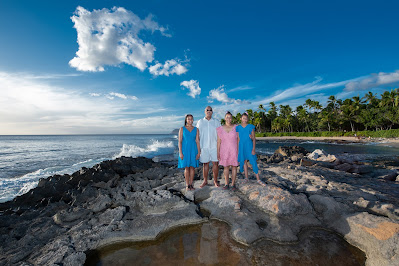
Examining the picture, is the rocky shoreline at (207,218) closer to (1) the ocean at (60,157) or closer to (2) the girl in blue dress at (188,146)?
(2) the girl in blue dress at (188,146)

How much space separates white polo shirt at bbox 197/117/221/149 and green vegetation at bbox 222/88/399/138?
5508cm

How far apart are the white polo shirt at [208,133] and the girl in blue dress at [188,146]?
0.17 meters

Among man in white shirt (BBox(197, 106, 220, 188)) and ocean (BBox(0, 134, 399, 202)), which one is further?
ocean (BBox(0, 134, 399, 202))

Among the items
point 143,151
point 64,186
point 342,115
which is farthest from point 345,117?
point 64,186

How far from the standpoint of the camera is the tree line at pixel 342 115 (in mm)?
48000

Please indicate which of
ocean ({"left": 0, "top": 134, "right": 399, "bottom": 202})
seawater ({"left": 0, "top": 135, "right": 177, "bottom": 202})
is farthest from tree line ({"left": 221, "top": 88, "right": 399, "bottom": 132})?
seawater ({"left": 0, "top": 135, "right": 177, "bottom": 202})

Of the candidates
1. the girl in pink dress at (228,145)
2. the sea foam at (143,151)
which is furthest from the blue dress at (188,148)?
the sea foam at (143,151)

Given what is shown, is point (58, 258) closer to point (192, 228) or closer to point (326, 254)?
point (192, 228)

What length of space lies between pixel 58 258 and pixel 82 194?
380 centimetres

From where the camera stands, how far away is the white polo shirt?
536cm

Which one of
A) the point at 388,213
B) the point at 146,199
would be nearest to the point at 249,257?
the point at 146,199

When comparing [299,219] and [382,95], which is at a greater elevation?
[382,95]

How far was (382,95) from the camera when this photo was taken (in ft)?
166

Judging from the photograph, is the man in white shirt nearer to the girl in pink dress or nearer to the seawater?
the girl in pink dress
